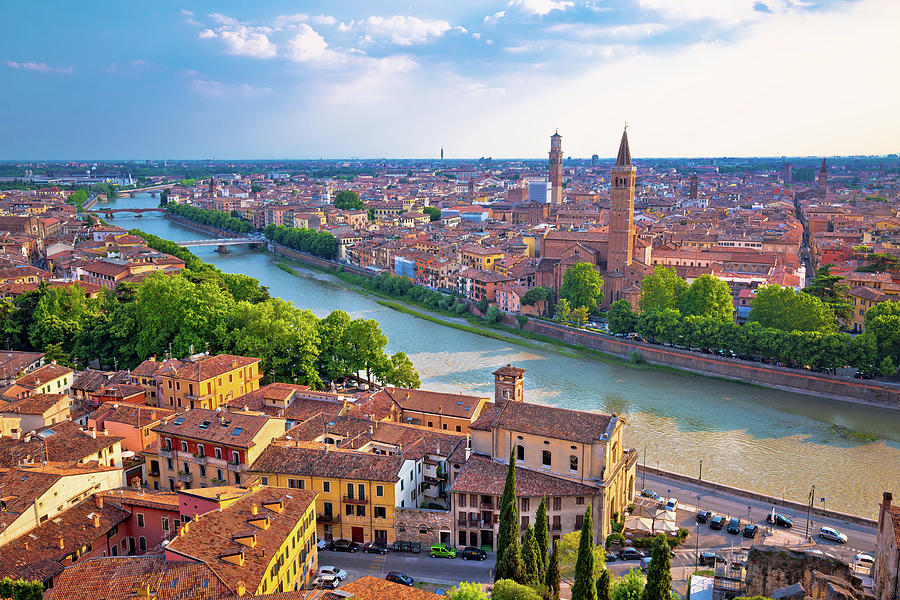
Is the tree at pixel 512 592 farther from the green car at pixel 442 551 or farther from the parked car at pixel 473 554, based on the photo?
the green car at pixel 442 551

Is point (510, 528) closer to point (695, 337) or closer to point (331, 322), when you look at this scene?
point (331, 322)

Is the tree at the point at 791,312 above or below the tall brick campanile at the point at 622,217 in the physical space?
below

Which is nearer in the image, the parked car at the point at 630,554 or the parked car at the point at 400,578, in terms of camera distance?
the parked car at the point at 400,578

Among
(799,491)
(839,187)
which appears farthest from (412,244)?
(839,187)

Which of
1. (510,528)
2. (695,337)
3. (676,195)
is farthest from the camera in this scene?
(676,195)

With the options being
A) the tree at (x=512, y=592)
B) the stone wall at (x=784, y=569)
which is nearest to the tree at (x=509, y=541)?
the tree at (x=512, y=592)

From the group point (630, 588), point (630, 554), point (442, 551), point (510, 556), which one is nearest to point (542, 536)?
point (510, 556)

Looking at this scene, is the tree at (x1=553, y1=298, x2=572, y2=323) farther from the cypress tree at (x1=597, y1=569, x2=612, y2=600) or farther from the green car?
the cypress tree at (x1=597, y1=569, x2=612, y2=600)
